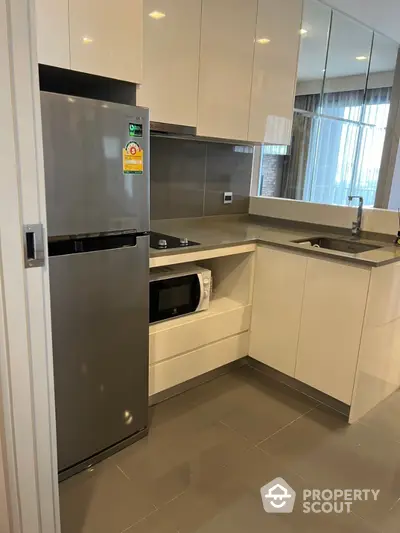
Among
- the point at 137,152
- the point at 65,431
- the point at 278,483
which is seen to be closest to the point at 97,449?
the point at 65,431

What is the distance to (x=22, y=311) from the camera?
3.01 feet

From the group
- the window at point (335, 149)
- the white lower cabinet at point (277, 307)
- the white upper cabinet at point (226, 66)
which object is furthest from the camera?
the window at point (335, 149)

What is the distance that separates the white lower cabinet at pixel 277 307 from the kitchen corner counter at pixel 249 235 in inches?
3.9

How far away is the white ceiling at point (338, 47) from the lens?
3.58 metres

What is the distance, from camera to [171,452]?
6.15ft

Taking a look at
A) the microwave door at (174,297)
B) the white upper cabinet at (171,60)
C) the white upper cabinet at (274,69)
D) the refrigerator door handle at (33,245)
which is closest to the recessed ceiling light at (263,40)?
the white upper cabinet at (274,69)

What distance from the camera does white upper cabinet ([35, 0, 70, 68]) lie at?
1.40 meters

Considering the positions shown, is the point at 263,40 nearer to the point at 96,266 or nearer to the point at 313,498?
the point at 96,266

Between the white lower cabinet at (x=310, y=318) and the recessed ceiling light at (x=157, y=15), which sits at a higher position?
the recessed ceiling light at (x=157, y=15)

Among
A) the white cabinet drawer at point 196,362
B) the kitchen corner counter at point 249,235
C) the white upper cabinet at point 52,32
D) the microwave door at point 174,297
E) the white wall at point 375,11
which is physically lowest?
the white cabinet drawer at point 196,362

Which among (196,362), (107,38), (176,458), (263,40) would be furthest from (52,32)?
(176,458)

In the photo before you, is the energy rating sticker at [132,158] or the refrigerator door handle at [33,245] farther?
the energy rating sticker at [132,158]

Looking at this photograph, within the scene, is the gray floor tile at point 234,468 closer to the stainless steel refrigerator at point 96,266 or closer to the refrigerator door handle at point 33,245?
the stainless steel refrigerator at point 96,266

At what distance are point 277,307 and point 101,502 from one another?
1396mm
